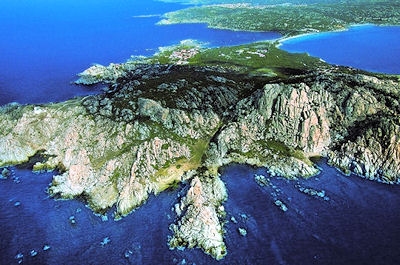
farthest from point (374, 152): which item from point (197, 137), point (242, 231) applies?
point (197, 137)

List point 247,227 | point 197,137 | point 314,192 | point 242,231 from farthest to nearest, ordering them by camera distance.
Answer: point 197,137 < point 314,192 < point 247,227 < point 242,231

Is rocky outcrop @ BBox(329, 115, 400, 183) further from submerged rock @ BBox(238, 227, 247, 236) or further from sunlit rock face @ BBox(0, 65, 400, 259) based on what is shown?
submerged rock @ BBox(238, 227, 247, 236)

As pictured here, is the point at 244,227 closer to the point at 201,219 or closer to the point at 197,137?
the point at 201,219

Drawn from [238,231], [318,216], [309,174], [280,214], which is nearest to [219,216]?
[238,231]

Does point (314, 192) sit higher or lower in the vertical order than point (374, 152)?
lower

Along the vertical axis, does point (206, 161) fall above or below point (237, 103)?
below

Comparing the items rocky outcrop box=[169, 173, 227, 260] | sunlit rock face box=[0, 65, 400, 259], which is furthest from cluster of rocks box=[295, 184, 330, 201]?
rocky outcrop box=[169, 173, 227, 260]

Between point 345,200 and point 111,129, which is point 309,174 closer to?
point 345,200
